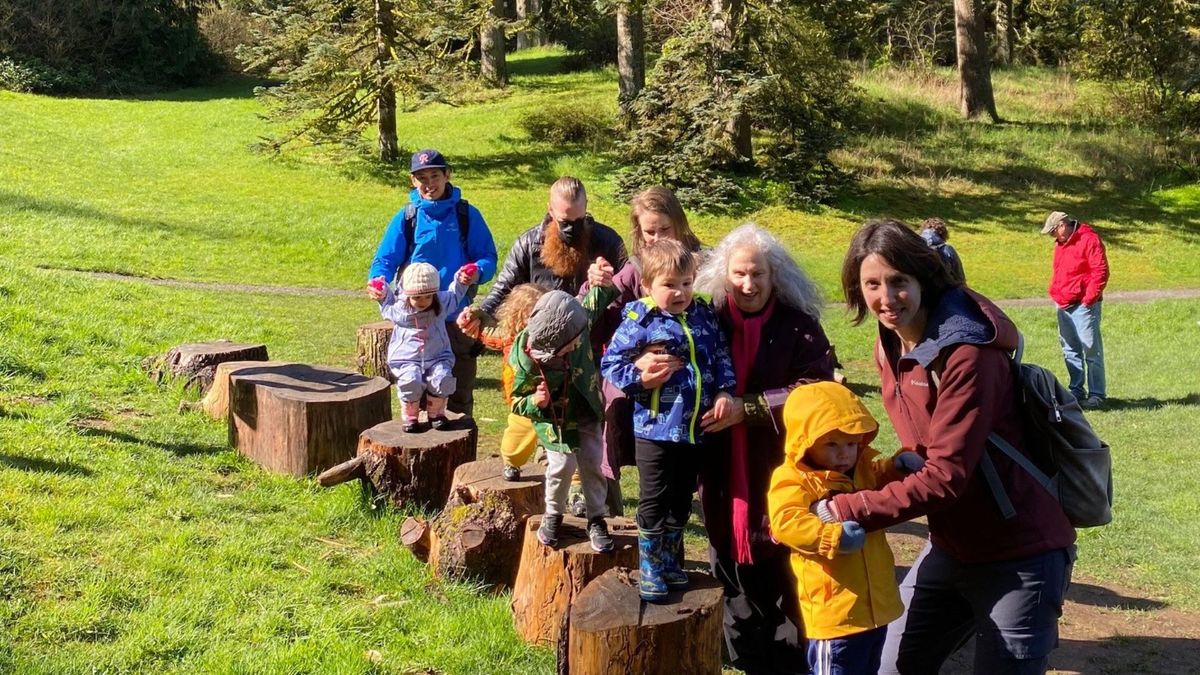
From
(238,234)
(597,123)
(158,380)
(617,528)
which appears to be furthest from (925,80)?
(617,528)

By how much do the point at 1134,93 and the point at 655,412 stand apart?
102 ft

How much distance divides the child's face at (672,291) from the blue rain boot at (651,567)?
0.80 m

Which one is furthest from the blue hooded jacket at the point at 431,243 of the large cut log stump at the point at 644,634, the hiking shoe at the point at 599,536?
the large cut log stump at the point at 644,634

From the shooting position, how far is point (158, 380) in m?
8.66

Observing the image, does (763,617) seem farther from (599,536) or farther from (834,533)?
(834,533)

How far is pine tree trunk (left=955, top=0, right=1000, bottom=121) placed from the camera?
27.7 metres

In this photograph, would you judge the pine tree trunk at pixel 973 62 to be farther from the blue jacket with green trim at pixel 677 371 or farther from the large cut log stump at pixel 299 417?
the blue jacket with green trim at pixel 677 371

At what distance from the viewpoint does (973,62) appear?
28250 millimetres

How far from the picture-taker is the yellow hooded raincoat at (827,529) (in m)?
3.33

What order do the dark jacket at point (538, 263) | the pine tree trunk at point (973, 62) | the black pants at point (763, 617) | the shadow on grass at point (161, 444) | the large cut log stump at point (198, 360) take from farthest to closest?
the pine tree trunk at point (973, 62), the large cut log stump at point (198, 360), the shadow on grass at point (161, 444), the dark jacket at point (538, 263), the black pants at point (763, 617)

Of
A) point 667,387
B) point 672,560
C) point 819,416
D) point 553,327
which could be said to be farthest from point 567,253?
point 819,416

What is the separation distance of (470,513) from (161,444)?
9.35 ft

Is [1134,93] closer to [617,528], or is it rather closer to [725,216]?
[725,216]

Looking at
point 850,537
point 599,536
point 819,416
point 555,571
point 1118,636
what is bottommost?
point 1118,636
